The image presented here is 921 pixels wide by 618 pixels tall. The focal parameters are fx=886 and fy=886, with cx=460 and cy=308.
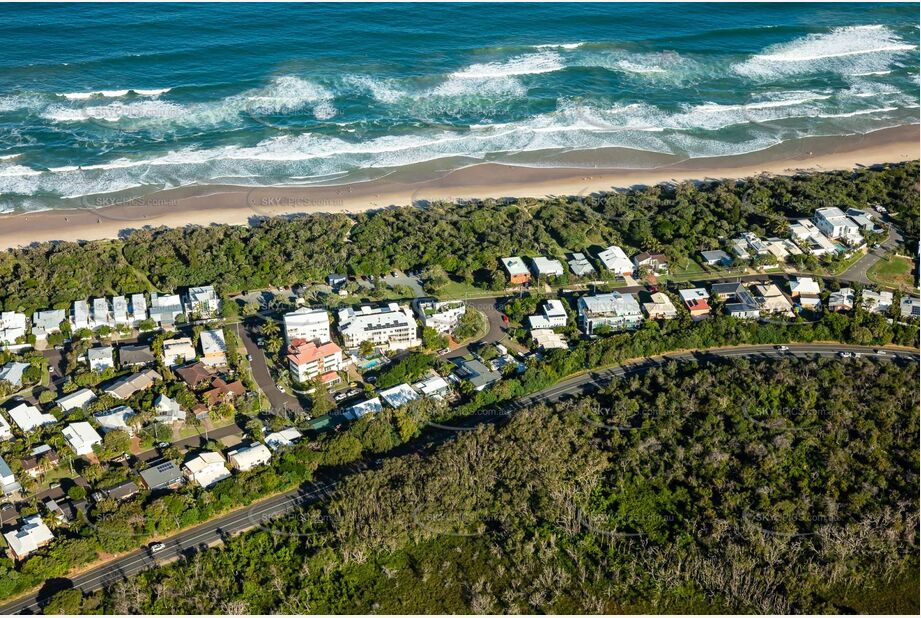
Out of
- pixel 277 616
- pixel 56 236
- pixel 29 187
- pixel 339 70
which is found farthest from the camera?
pixel 339 70

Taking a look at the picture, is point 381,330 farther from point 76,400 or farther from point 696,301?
point 696,301

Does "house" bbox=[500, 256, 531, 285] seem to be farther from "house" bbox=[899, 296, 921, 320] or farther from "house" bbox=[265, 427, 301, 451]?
"house" bbox=[899, 296, 921, 320]

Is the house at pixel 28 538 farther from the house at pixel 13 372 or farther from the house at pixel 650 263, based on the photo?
the house at pixel 650 263

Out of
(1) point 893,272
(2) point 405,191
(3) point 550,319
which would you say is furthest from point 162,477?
(1) point 893,272

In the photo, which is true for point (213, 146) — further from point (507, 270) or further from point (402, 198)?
point (507, 270)

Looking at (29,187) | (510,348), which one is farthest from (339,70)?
(510,348)

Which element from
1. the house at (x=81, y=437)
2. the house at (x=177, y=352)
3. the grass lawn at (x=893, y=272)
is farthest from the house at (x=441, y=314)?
the grass lawn at (x=893, y=272)
